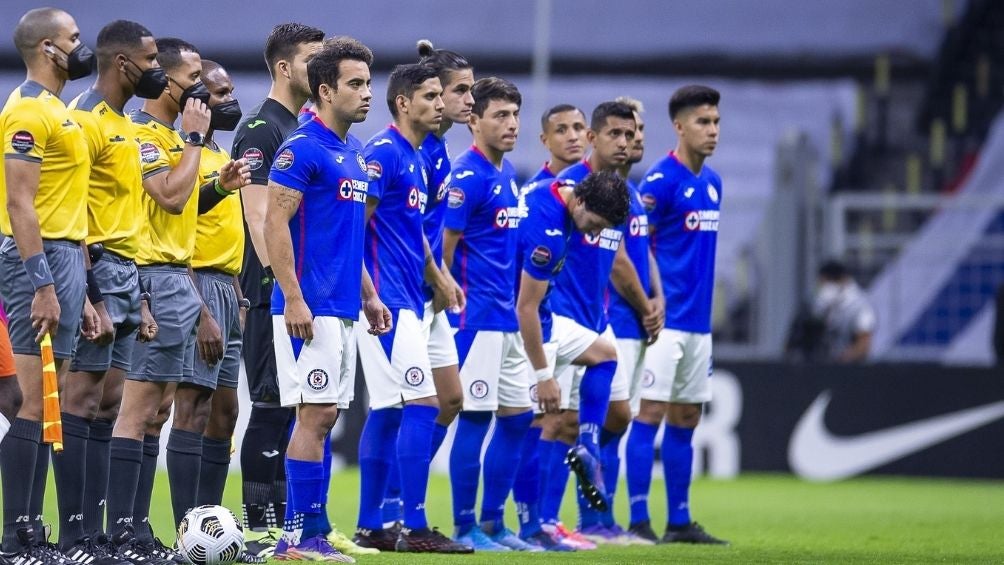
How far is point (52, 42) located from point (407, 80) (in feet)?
6.96

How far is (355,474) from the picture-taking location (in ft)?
49.3

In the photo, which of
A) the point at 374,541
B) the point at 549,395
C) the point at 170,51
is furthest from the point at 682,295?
the point at 170,51

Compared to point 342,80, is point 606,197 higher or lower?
lower

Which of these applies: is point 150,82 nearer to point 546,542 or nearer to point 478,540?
point 478,540

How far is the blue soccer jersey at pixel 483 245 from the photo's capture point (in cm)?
859

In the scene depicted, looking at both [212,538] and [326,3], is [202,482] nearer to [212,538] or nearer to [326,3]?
[212,538]

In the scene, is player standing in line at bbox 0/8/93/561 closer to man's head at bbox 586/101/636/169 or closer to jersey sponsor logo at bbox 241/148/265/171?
jersey sponsor logo at bbox 241/148/265/171

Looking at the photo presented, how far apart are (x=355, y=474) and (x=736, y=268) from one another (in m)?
4.69

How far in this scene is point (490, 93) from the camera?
348 inches

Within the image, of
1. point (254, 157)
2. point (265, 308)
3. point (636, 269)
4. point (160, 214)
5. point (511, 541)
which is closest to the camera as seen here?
point (160, 214)

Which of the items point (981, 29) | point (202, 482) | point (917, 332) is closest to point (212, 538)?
point (202, 482)

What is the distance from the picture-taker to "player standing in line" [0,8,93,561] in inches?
242

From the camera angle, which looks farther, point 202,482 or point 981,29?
point 981,29

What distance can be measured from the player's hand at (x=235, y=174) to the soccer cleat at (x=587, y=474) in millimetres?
2723
